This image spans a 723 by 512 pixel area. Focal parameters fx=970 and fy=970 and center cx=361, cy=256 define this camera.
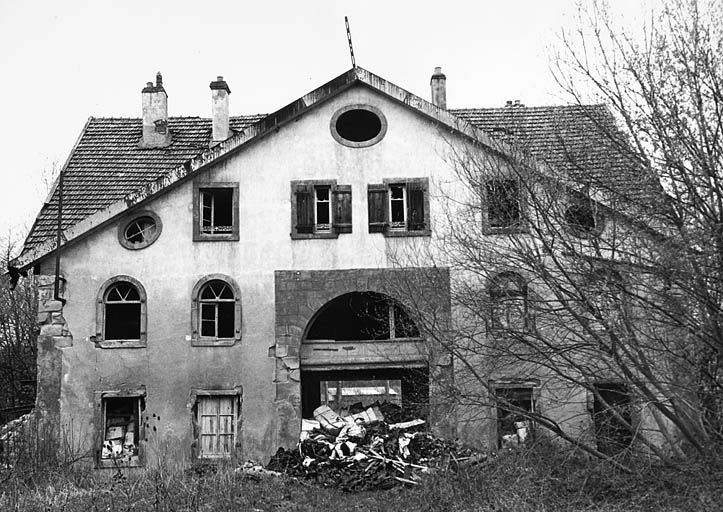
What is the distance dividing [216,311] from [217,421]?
8.00 feet

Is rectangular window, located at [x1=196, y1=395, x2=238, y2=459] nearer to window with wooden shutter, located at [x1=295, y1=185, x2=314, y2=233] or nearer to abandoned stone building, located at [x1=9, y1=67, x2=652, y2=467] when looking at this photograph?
abandoned stone building, located at [x1=9, y1=67, x2=652, y2=467]

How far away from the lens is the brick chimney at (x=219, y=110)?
2511 cm

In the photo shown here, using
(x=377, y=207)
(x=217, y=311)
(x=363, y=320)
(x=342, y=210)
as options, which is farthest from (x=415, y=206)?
(x=217, y=311)

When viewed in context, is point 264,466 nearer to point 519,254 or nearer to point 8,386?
point 519,254

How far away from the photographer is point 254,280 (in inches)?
856

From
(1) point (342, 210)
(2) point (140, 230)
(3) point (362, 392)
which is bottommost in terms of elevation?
(3) point (362, 392)

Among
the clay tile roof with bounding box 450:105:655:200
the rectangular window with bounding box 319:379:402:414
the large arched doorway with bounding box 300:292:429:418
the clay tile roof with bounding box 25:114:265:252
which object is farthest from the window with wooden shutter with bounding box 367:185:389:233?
the rectangular window with bounding box 319:379:402:414

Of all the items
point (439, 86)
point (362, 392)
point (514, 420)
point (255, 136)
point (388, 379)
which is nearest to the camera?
point (514, 420)

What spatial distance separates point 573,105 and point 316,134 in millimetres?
7073

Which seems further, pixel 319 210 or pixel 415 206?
pixel 319 210

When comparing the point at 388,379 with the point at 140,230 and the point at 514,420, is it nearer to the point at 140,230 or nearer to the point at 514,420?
the point at 514,420

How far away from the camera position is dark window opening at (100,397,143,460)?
21312mm

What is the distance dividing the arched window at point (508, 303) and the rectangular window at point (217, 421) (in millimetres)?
6377

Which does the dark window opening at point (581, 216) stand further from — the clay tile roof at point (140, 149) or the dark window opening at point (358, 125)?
the dark window opening at point (358, 125)
